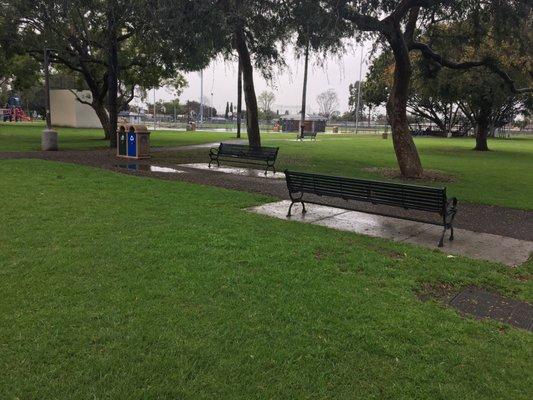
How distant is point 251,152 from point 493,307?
10.1m

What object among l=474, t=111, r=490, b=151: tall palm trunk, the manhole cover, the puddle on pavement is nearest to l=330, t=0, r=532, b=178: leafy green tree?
the puddle on pavement

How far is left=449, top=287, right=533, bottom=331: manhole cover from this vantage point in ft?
13.6

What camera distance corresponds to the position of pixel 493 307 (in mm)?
4391

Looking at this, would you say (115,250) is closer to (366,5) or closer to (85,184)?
(85,184)

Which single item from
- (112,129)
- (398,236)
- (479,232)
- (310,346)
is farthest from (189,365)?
(112,129)

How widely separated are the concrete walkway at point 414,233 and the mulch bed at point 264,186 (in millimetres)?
424

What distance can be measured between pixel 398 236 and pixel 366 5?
6630mm

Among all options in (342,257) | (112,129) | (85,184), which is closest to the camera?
(342,257)

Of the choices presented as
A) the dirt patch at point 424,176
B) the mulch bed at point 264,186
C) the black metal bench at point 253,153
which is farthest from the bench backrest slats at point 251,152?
the dirt patch at point 424,176

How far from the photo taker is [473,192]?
1141cm

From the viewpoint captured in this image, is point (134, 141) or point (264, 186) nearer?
point (264, 186)

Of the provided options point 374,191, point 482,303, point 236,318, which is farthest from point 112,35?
point 482,303

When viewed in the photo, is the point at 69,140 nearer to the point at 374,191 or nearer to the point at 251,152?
the point at 251,152

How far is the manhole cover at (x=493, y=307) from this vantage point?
414 cm
